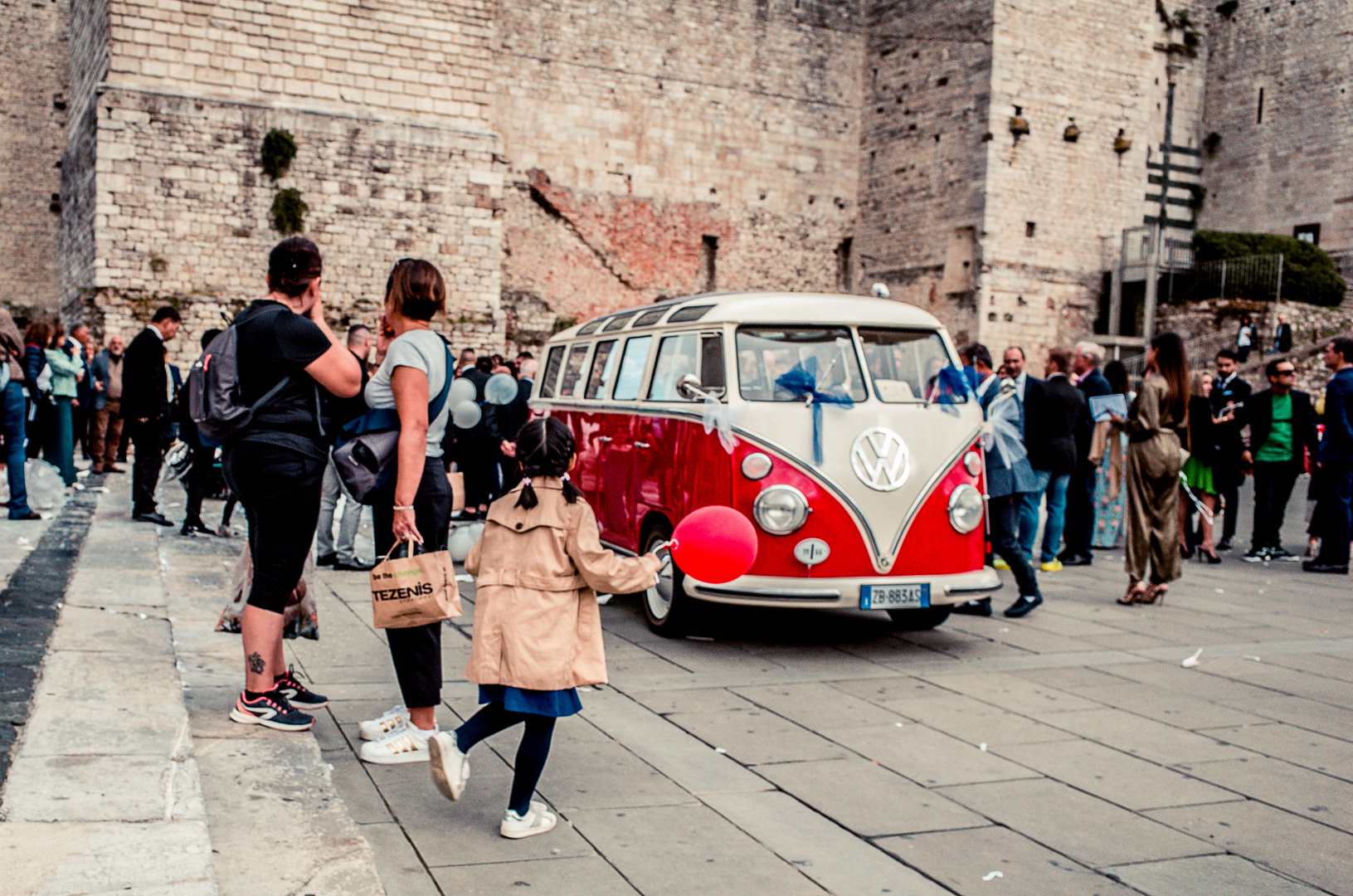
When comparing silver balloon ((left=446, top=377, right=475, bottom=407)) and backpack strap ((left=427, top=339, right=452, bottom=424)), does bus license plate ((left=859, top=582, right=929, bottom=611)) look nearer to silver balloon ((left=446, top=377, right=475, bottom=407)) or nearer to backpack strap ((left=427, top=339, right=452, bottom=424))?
silver balloon ((left=446, top=377, right=475, bottom=407))

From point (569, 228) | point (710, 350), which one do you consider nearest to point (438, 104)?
point (569, 228)

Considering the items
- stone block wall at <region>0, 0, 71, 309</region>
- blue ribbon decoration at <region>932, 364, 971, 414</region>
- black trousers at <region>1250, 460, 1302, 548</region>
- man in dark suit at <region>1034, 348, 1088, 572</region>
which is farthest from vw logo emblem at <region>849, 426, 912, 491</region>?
stone block wall at <region>0, 0, 71, 309</region>

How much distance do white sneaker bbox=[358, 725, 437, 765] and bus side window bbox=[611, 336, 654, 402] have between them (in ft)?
10.7

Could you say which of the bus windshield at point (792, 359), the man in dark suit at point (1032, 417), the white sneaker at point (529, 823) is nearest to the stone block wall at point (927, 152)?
the man in dark suit at point (1032, 417)

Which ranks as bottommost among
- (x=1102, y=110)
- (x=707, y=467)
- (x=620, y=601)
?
(x=620, y=601)

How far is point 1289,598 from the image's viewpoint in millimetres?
8414

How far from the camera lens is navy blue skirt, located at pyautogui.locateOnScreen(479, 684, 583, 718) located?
3.39 meters

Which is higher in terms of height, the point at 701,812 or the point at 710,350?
the point at 710,350

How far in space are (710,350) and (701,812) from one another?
3250 mm

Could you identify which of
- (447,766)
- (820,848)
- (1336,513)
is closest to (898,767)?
(820,848)

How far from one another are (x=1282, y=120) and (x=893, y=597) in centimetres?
3182

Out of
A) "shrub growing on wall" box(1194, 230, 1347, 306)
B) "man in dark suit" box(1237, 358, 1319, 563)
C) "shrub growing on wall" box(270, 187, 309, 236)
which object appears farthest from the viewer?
"shrub growing on wall" box(1194, 230, 1347, 306)

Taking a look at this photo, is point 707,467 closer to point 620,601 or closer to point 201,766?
point 620,601

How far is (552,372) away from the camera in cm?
879
